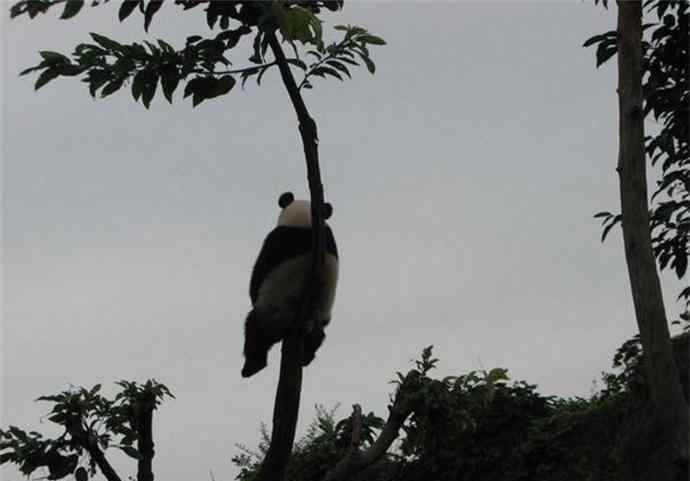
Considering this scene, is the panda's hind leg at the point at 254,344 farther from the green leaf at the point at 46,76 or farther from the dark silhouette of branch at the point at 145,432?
the green leaf at the point at 46,76

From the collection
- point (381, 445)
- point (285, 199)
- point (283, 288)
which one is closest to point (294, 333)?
point (381, 445)

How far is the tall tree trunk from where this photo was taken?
4.27 metres

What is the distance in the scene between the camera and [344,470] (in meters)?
5.30

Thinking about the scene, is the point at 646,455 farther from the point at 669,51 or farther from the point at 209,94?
the point at 209,94

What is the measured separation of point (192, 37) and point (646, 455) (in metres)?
3.53

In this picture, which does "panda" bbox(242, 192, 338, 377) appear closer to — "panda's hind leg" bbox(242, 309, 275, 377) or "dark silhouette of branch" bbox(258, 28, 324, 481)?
"panda's hind leg" bbox(242, 309, 275, 377)

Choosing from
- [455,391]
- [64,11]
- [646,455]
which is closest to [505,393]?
[646,455]

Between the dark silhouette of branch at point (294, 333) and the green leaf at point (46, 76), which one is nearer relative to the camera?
the green leaf at point (46, 76)

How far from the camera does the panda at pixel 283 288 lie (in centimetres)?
643

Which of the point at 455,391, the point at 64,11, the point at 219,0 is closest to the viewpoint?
the point at 64,11

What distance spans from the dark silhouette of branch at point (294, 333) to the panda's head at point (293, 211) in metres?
1.62

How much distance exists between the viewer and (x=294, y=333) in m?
4.96

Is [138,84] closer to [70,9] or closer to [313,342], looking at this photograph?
[70,9]

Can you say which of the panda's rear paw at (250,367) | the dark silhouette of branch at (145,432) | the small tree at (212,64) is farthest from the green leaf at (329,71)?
the panda's rear paw at (250,367)
